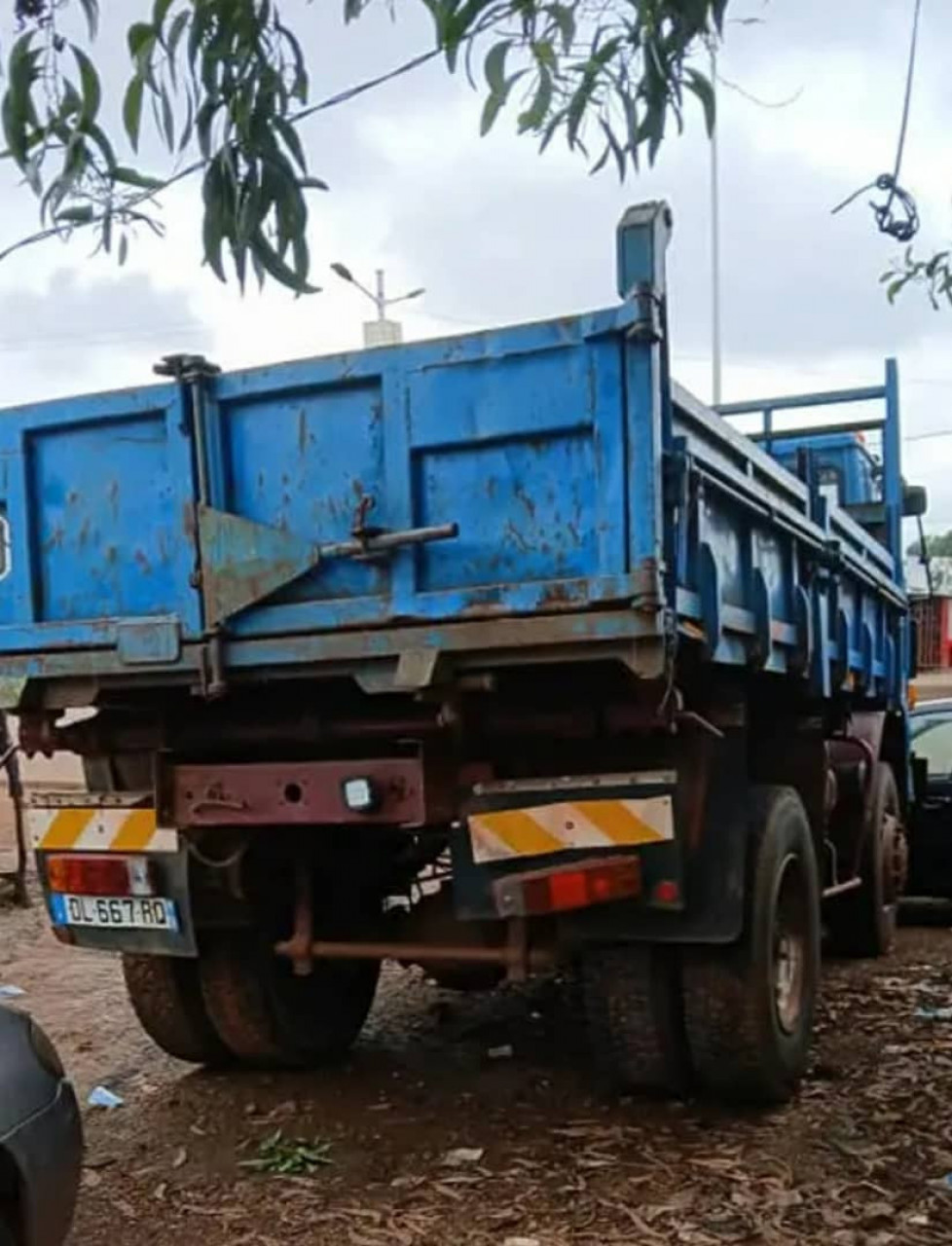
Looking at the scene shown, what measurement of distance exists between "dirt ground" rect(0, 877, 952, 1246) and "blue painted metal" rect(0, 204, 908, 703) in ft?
5.12

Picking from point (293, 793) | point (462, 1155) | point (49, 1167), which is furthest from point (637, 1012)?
point (49, 1167)

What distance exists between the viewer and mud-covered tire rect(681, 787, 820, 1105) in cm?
475

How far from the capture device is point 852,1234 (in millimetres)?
3918

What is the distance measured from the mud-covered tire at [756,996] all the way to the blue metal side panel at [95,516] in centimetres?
200

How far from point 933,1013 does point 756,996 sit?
197cm

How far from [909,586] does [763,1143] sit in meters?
5.02

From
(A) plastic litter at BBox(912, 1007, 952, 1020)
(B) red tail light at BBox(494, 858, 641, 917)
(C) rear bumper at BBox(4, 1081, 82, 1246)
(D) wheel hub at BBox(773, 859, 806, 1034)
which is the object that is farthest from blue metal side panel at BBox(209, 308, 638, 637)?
(A) plastic litter at BBox(912, 1007, 952, 1020)

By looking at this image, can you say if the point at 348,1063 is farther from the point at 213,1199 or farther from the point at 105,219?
the point at 105,219

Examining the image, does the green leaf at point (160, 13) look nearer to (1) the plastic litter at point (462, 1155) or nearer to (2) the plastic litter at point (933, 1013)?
(1) the plastic litter at point (462, 1155)

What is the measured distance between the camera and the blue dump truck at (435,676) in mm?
4016

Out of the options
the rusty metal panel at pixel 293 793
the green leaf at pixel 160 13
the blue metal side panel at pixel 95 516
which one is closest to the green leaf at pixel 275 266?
the green leaf at pixel 160 13

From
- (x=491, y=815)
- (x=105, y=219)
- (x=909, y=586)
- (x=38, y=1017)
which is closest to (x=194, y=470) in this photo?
(x=491, y=815)

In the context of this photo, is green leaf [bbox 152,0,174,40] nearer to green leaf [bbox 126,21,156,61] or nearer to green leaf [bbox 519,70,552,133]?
green leaf [bbox 126,21,156,61]

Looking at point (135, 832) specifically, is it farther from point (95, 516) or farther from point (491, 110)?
point (491, 110)
